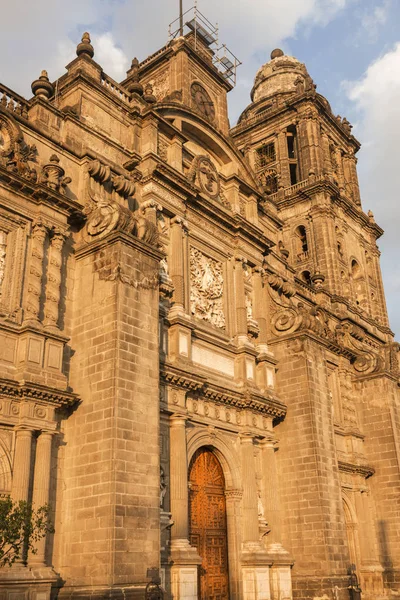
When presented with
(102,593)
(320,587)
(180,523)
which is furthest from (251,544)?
(102,593)

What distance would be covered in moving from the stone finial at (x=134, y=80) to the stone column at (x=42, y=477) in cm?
1225

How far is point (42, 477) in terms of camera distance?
14.4 metres

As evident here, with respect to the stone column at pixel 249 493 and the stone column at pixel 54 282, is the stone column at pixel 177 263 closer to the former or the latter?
the stone column at pixel 54 282

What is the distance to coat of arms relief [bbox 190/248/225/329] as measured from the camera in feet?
70.0

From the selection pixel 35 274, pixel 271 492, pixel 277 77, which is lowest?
pixel 271 492

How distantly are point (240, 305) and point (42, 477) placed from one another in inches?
403

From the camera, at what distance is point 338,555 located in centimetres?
2111

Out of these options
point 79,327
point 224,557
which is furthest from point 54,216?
point 224,557

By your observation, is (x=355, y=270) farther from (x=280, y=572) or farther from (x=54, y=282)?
(x=54, y=282)

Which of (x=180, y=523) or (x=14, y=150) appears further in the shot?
(x=180, y=523)

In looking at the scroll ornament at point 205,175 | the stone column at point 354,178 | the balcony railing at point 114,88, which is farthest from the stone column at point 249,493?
the stone column at point 354,178

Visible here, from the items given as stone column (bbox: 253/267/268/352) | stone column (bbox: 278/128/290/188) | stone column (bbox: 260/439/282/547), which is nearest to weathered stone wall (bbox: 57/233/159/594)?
stone column (bbox: 260/439/282/547)

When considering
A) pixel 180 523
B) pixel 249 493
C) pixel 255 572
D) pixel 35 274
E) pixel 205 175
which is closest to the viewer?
Result: pixel 35 274

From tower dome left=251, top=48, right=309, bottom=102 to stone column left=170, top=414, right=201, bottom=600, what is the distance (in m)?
33.2
